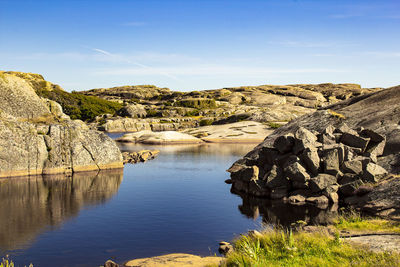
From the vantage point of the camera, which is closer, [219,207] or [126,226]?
[126,226]

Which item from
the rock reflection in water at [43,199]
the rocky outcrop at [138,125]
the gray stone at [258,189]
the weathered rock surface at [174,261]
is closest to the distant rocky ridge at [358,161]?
the gray stone at [258,189]

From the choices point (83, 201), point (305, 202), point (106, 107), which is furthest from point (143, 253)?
point (106, 107)

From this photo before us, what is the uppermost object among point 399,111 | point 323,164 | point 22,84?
point 22,84

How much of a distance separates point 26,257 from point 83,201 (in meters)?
14.1

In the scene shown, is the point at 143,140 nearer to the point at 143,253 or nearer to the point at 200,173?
the point at 200,173

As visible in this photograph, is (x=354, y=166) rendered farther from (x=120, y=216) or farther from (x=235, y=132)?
(x=235, y=132)

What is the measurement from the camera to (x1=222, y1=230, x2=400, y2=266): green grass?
1420cm

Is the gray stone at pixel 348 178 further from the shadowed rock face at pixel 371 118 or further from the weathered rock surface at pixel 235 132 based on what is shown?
the weathered rock surface at pixel 235 132

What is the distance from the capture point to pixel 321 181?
3391 cm

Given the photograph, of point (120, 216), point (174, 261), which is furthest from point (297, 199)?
point (174, 261)

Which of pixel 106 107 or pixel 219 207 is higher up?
pixel 106 107

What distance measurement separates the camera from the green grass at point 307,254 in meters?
14.2

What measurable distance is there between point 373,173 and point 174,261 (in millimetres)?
20788

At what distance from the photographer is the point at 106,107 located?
19862cm
